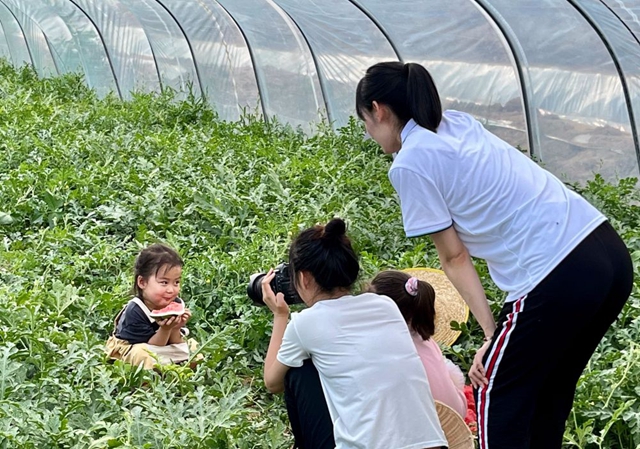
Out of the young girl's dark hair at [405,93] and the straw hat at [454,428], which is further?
the straw hat at [454,428]

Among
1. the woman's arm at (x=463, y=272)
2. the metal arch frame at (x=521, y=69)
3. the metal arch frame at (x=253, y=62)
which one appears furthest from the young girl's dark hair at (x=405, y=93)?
the metal arch frame at (x=253, y=62)

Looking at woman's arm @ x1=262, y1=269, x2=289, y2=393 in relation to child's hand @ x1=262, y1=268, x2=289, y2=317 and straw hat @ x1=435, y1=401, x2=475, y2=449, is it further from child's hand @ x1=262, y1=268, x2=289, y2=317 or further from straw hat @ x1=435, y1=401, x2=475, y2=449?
straw hat @ x1=435, y1=401, x2=475, y2=449

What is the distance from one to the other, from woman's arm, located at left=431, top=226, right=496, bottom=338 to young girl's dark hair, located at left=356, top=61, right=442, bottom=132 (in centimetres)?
34

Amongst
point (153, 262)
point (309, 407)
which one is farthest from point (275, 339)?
point (153, 262)

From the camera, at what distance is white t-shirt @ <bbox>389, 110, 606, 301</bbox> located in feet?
8.50

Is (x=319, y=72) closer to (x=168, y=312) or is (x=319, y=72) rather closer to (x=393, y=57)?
(x=393, y=57)

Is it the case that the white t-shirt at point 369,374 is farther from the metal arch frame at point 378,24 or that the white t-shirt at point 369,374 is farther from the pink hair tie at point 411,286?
the metal arch frame at point 378,24

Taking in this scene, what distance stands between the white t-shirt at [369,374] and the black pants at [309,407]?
0.28 feet

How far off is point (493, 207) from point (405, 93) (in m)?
0.44

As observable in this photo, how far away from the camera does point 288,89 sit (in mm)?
10328

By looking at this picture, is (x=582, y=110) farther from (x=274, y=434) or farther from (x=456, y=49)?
(x=274, y=434)

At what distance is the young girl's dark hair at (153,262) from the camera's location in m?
4.30

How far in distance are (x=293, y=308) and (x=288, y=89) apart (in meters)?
6.04

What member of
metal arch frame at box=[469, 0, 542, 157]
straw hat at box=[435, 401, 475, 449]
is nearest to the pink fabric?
straw hat at box=[435, 401, 475, 449]
